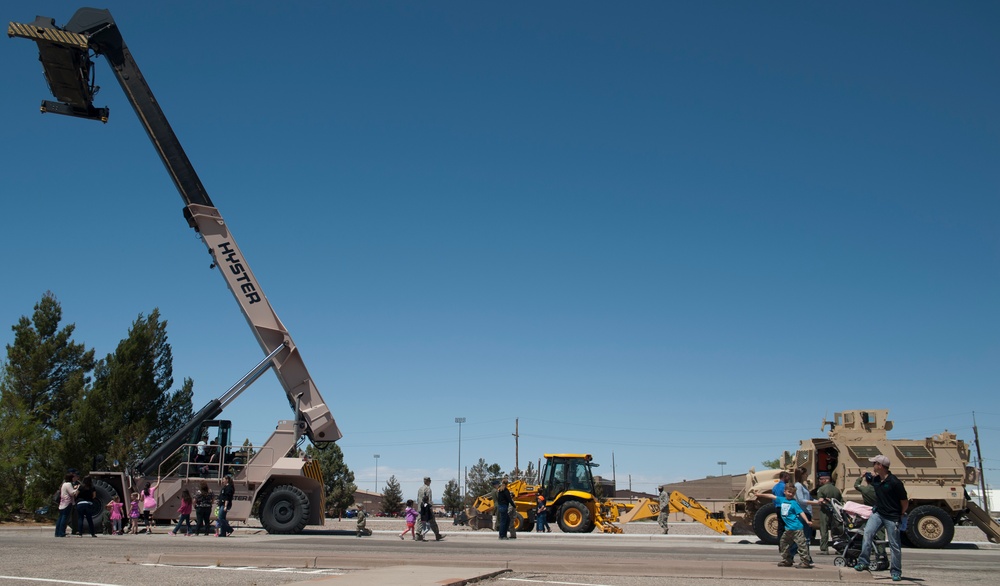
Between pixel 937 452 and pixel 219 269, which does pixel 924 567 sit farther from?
pixel 219 269

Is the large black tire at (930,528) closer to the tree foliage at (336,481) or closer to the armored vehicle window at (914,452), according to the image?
the armored vehicle window at (914,452)

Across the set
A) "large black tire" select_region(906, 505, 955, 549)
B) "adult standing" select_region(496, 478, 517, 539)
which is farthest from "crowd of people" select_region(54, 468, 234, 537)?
"large black tire" select_region(906, 505, 955, 549)

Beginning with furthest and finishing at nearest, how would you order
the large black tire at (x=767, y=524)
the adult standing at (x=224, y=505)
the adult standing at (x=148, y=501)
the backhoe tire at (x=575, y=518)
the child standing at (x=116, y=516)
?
the backhoe tire at (x=575, y=518), the adult standing at (x=148, y=501), the child standing at (x=116, y=516), the adult standing at (x=224, y=505), the large black tire at (x=767, y=524)

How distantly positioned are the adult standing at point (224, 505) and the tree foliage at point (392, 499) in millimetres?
51396

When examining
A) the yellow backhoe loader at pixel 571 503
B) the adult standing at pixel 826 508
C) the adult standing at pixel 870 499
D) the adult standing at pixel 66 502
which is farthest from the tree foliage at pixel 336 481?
the adult standing at pixel 870 499

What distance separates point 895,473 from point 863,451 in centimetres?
103

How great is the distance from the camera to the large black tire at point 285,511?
1927 centimetres

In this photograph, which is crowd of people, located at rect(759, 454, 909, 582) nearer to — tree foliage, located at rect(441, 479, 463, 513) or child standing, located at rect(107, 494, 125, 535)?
child standing, located at rect(107, 494, 125, 535)

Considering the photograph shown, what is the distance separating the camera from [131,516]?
1923 centimetres

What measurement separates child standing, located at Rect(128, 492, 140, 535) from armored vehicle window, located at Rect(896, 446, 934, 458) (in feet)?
60.6

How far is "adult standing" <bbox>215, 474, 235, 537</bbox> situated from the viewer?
717 inches

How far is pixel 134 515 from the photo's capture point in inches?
758

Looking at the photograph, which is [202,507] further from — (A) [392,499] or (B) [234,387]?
(A) [392,499]

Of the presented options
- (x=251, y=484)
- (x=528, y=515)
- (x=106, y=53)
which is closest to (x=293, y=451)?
(x=251, y=484)
